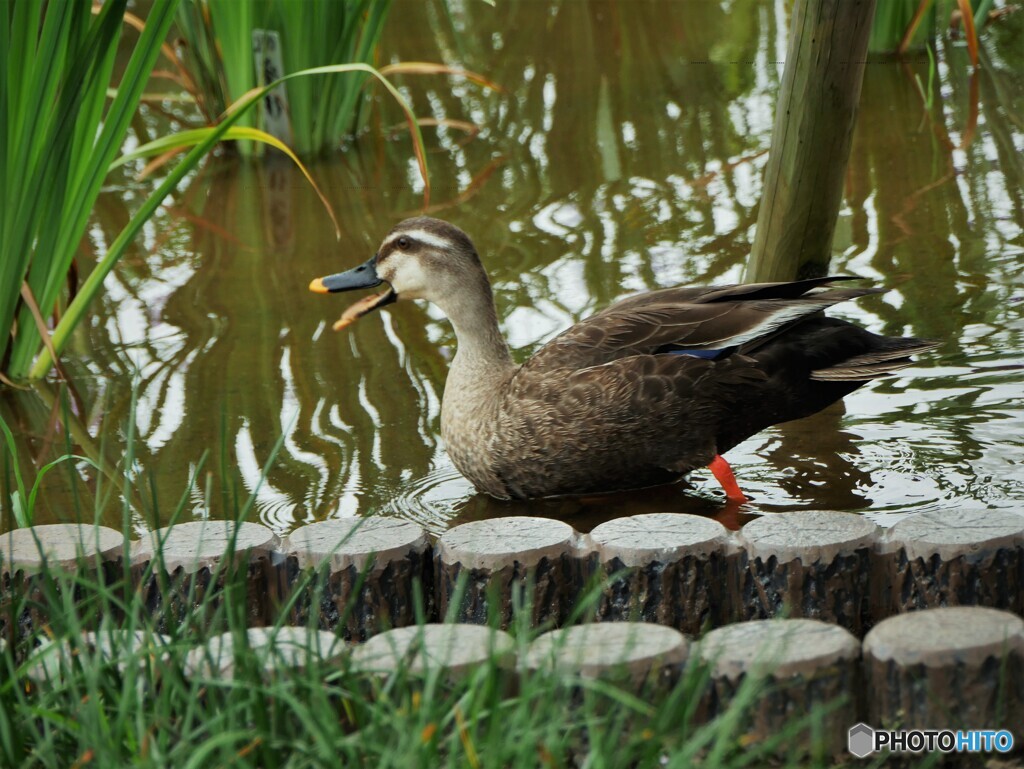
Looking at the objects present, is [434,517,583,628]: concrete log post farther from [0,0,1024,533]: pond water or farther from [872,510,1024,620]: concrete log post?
[872,510,1024,620]: concrete log post

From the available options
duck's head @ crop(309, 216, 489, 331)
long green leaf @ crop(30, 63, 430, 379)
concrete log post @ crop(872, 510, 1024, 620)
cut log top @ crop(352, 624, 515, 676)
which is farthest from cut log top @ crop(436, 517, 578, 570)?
long green leaf @ crop(30, 63, 430, 379)

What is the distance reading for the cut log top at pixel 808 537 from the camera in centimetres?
274

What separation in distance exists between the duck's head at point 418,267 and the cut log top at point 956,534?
79.3 inches

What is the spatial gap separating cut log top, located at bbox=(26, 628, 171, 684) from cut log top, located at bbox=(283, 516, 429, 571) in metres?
0.49

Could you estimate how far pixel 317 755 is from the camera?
206 centimetres

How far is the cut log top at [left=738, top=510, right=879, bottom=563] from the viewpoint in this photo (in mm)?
2744

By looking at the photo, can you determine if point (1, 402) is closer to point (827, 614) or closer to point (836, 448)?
point (836, 448)

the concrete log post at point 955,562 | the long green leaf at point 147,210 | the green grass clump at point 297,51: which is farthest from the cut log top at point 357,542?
the green grass clump at point 297,51

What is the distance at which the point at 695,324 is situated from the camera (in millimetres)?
4043

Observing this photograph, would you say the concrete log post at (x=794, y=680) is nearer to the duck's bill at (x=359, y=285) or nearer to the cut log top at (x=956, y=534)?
the cut log top at (x=956, y=534)

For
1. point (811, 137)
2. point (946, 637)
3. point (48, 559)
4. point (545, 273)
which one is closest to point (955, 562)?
point (946, 637)

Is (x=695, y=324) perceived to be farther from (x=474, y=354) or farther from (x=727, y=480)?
(x=474, y=354)

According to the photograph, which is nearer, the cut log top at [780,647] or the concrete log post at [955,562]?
the cut log top at [780,647]

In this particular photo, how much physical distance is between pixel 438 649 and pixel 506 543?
486 millimetres
